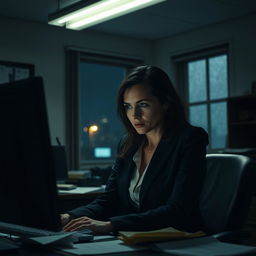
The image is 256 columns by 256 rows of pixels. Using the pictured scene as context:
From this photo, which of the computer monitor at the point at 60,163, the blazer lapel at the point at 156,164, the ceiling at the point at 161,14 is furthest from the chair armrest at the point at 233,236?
the ceiling at the point at 161,14

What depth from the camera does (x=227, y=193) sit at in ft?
5.86

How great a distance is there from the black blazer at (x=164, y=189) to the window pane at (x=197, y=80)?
4.18 meters

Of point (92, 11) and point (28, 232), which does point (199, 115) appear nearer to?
point (92, 11)

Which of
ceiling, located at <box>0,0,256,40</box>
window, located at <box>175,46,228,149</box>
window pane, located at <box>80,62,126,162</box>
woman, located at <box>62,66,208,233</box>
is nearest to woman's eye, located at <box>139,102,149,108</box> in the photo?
woman, located at <box>62,66,208,233</box>

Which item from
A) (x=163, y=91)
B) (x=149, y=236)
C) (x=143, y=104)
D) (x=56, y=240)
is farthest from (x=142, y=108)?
(x=56, y=240)

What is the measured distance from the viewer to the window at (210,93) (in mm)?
5719

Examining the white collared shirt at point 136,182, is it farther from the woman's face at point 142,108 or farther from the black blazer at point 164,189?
the woman's face at point 142,108

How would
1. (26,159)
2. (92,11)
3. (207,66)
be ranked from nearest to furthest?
(26,159)
(92,11)
(207,66)

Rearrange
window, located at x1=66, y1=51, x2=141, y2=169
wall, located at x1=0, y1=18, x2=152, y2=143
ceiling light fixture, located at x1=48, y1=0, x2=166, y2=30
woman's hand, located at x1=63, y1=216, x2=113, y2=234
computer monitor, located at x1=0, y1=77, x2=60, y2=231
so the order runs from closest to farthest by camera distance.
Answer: computer monitor, located at x1=0, y1=77, x2=60, y2=231 → woman's hand, located at x1=63, y1=216, x2=113, y2=234 → ceiling light fixture, located at x1=48, y1=0, x2=166, y2=30 → wall, located at x1=0, y1=18, x2=152, y2=143 → window, located at x1=66, y1=51, x2=141, y2=169

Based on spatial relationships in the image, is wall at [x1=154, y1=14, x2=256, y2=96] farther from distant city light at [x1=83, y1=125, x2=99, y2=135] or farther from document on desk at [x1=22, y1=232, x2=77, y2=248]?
document on desk at [x1=22, y1=232, x2=77, y2=248]

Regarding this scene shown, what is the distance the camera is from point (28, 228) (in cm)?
109

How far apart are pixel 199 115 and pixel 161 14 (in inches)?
59.1

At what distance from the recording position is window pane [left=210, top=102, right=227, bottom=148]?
571 cm

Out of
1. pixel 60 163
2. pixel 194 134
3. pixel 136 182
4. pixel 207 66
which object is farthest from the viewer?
pixel 207 66
